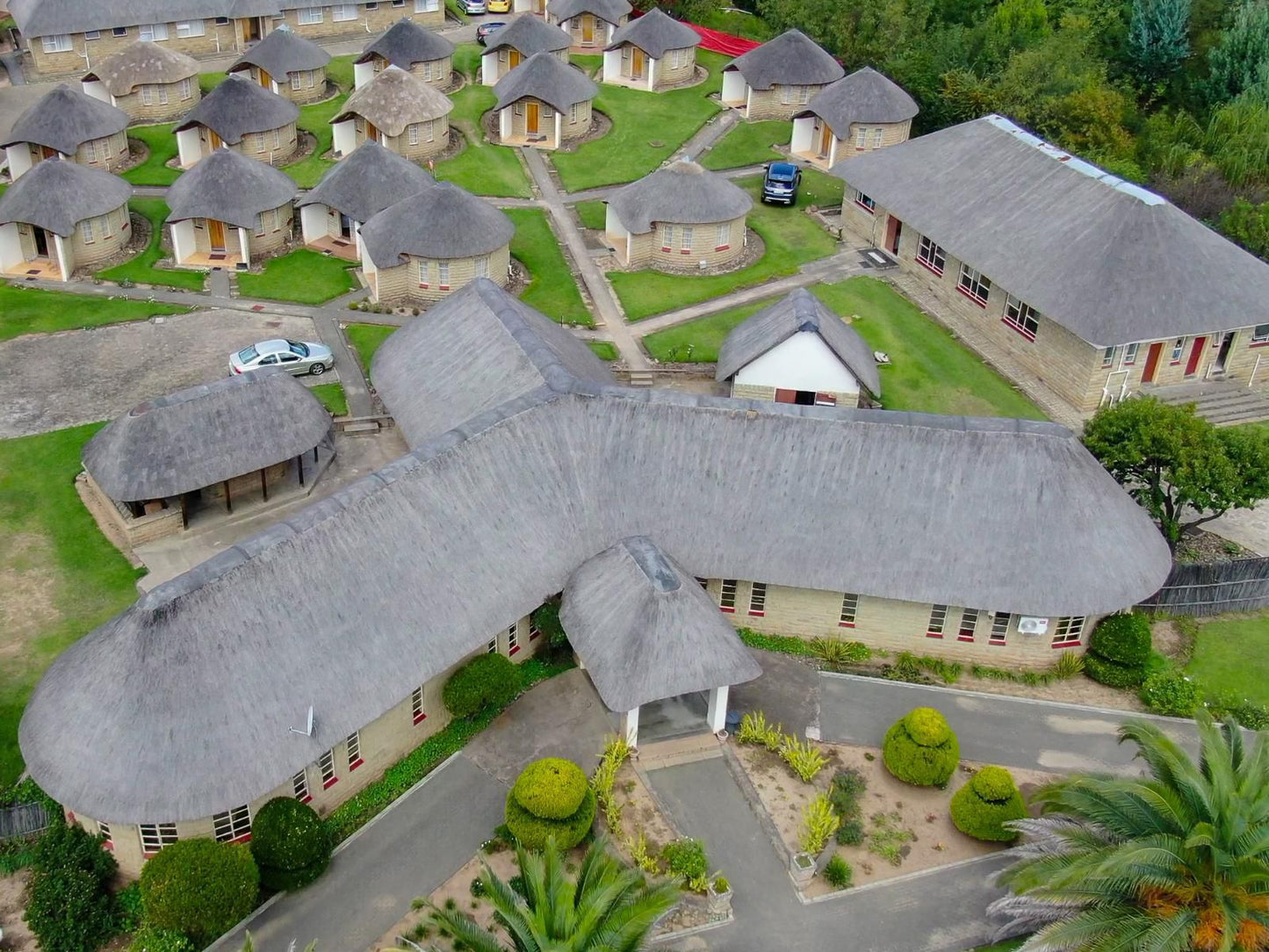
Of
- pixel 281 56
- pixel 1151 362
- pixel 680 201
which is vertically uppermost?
pixel 281 56

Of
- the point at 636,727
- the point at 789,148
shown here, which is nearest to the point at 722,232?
the point at 789,148

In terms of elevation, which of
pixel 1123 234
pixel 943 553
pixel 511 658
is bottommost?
pixel 511 658

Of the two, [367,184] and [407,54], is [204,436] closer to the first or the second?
[367,184]

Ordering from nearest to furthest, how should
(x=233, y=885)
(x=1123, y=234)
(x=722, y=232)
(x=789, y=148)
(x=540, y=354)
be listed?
1. (x=233, y=885)
2. (x=540, y=354)
3. (x=1123, y=234)
4. (x=722, y=232)
5. (x=789, y=148)

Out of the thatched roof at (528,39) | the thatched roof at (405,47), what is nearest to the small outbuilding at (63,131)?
the thatched roof at (405,47)

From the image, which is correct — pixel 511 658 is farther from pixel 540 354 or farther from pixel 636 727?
pixel 540 354

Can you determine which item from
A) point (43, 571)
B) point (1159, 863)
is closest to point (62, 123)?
point (43, 571)
